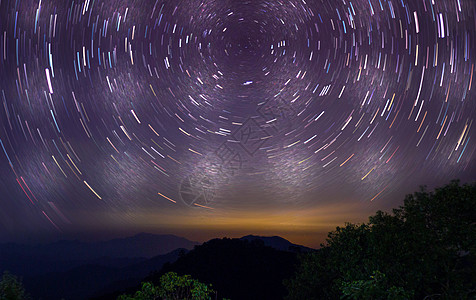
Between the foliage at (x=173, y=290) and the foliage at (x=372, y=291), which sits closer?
the foliage at (x=372, y=291)

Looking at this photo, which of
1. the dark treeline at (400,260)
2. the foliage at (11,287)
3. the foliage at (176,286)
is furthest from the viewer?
the foliage at (11,287)

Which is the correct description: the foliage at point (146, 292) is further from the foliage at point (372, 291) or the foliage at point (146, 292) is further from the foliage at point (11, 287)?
the foliage at point (11, 287)

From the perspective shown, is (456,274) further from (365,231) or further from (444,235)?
(365,231)

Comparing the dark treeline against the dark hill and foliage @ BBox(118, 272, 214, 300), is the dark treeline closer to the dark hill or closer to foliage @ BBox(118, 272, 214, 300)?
foliage @ BBox(118, 272, 214, 300)

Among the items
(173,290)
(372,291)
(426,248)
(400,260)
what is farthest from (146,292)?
(426,248)


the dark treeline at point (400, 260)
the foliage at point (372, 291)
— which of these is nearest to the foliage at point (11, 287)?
the dark treeline at point (400, 260)

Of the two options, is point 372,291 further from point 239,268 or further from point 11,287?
point 239,268
